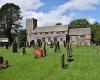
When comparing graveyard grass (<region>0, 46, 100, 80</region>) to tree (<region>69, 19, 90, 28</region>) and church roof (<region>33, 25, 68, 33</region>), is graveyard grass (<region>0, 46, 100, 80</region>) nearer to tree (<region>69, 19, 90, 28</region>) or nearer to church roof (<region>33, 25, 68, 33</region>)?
church roof (<region>33, 25, 68, 33</region>)

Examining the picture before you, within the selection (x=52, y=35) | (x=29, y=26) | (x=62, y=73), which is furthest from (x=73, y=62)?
(x=29, y=26)

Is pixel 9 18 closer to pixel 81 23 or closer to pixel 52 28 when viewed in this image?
pixel 52 28

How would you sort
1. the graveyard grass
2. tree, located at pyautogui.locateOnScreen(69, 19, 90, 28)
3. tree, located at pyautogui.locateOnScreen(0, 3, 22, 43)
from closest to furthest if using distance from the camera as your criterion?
the graveyard grass → tree, located at pyautogui.locateOnScreen(0, 3, 22, 43) → tree, located at pyautogui.locateOnScreen(69, 19, 90, 28)

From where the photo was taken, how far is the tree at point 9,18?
10562 centimetres

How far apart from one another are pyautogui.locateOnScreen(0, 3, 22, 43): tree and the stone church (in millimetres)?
11655

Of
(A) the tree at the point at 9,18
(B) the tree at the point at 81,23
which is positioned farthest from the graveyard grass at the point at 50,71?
(B) the tree at the point at 81,23

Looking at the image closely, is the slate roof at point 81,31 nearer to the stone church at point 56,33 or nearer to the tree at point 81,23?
the stone church at point 56,33

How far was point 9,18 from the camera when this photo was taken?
106500 millimetres

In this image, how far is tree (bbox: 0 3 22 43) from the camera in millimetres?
105625

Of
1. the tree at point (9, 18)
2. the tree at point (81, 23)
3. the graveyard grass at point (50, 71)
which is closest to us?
the graveyard grass at point (50, 71)

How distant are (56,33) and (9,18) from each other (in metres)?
22.7

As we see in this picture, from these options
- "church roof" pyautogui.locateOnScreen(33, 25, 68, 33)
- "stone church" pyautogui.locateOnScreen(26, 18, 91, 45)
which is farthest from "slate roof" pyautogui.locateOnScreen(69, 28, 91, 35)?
"church roof" pyautogui.locateOnScreen(33, 25, 68, 33)

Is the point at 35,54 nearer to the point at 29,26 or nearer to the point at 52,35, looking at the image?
the point at 52,35

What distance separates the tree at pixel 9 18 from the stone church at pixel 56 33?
1166 centimetres
